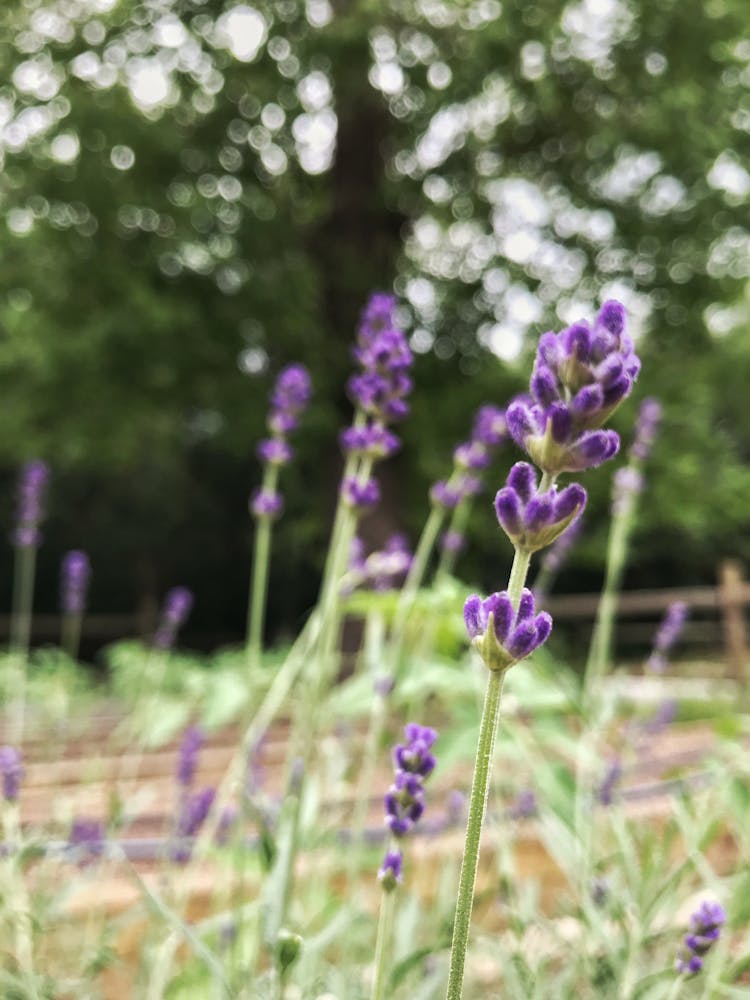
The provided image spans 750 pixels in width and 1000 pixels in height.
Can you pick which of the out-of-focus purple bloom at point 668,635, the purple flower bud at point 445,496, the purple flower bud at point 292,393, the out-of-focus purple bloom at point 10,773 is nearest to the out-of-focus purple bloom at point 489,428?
the purple flower bud at point 445,496

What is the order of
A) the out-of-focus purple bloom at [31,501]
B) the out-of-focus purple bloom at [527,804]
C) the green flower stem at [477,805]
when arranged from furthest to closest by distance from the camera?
the out-of-focus purple bloom at [31,501]
the out-of-focus purple bloom at [527,804]
the green flower stem at [477,805]

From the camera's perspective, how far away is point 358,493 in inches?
45.1

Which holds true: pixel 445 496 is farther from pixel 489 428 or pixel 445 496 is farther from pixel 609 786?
pixel 609 786

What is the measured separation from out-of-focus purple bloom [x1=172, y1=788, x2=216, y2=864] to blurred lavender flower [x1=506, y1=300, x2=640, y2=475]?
117 cm

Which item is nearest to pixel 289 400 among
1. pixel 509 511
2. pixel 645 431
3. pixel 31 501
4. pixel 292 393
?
pixel 292 393

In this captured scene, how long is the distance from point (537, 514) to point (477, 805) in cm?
15

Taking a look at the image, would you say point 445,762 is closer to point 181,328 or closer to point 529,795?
point 529,795

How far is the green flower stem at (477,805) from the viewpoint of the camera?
48 centimetres

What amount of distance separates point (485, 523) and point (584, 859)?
778 centimetres

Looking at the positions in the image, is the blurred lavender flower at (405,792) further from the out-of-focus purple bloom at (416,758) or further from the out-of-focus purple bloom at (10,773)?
the out-of-focus purple bloom at (10,773)

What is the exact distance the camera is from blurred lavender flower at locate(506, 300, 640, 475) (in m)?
0.51

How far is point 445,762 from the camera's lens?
112 cm

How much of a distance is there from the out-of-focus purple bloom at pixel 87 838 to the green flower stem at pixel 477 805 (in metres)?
1.05

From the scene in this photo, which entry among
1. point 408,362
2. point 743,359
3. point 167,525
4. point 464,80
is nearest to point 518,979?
point 408,362
